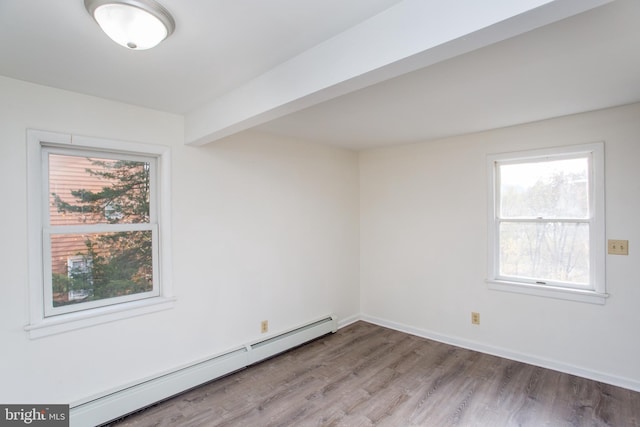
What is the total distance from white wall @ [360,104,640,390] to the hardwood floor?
0.94 ft

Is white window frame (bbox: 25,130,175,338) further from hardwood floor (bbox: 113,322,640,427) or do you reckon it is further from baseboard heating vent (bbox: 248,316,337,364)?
baseboard heating vent (bbox: 248,316,337,364)

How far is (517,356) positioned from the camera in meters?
3.17

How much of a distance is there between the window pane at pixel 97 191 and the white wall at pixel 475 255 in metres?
2.81

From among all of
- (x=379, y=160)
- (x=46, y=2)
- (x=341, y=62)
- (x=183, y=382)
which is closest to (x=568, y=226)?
(x=379, y=160)

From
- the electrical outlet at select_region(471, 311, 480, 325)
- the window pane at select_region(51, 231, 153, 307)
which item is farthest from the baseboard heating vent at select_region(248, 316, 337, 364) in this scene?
the electrical outlet at select_region(471, 311, 480, 325)

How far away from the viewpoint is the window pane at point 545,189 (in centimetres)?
292

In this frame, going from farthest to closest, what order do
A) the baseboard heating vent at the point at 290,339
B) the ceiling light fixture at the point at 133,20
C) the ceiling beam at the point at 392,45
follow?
the baseboard heating vent at the point at 290,339 < the ceiling light fixture at the point at 133,20 < the ceiling beam at the point at 392,45

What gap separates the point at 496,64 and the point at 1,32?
249cm

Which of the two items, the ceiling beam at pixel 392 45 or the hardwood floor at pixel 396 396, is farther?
the hardwood floor at pixel 396 396

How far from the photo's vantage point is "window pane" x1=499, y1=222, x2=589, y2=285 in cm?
291

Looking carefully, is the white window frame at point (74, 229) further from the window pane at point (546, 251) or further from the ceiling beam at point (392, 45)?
the window pane at point (546, 251)

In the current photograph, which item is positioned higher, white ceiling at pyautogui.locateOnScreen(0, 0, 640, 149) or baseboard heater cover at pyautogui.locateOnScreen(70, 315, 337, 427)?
white ceiling at pyautogui.locateOnScreen(0, 0, 640, 149)

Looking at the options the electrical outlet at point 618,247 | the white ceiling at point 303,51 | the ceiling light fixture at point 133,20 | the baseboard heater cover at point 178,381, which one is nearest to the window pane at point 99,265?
the baseboard heater cover at point 178,381

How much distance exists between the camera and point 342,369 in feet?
9.99
